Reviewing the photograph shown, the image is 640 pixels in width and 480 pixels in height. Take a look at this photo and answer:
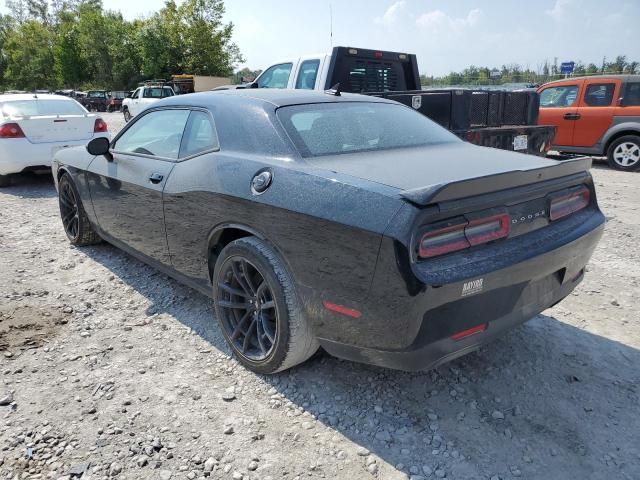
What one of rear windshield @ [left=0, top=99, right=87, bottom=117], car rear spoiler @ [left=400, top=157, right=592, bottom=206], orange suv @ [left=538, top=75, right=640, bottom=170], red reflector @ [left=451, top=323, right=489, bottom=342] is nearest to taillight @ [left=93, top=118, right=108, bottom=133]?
rear windshield @ [left=0, top=99, right=87, bottom=117]

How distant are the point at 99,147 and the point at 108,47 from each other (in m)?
54.7

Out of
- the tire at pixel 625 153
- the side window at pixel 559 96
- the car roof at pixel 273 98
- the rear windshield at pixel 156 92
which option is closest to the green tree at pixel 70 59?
the rear windshield at pixel 156 92

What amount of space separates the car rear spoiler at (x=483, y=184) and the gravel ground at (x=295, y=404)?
3.65 feet

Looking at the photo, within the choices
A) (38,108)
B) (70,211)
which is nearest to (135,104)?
→ (38,108)

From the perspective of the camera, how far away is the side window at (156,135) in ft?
11.1

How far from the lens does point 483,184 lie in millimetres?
2168

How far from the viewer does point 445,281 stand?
6.61 feet

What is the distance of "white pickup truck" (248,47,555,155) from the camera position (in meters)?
5.79

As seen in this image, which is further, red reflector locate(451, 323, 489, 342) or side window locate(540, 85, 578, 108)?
side window locate(540, 85, 578, 108)

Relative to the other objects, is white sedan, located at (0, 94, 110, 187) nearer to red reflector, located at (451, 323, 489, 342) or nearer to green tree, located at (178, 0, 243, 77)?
red reflector, located at (451, 323, 489, 342)

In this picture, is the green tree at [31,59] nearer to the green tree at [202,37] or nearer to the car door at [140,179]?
the green tree at [202,37]

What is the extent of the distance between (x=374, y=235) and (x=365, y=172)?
1.47ft

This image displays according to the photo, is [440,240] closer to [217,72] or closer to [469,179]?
[469,179]

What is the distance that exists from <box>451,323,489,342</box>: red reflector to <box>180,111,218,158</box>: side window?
1.77 m
